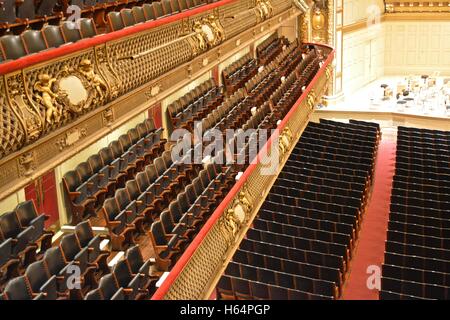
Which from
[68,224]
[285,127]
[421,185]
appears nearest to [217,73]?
[285,127]

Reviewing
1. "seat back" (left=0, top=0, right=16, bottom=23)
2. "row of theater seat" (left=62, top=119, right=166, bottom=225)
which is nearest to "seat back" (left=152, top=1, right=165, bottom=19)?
"row of theater seat" (left=62, top=119, right=166, bottom=225)

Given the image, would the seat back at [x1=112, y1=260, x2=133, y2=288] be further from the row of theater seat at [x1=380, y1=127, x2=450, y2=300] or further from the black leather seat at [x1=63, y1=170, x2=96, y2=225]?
the row of theater seat at [x1=380, y1=127, x2=450, y2=300]

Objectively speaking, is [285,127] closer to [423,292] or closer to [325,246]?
[325,246]

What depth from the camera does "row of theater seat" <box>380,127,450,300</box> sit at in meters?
3.44

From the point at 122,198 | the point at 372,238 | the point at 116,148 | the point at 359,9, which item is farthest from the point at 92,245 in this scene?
the point at 359,9

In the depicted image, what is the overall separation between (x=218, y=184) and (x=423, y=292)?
4.37 ft

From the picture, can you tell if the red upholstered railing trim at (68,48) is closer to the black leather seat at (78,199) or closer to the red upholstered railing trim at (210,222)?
the black leather seat at (78,199)

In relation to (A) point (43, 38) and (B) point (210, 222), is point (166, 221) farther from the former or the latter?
(A) point (43, 38)

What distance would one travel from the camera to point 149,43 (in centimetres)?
350

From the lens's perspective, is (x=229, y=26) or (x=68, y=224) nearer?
(x=68, y=224)

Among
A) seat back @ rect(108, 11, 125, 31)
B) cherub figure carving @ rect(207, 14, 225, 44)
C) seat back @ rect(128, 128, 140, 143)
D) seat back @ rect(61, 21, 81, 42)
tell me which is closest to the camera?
seat back @ rect(61, 21, 81, 42)

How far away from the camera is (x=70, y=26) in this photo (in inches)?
119

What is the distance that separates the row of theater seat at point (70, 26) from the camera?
2651 millimetres

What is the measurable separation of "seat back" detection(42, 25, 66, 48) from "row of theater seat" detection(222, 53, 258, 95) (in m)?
2.95
